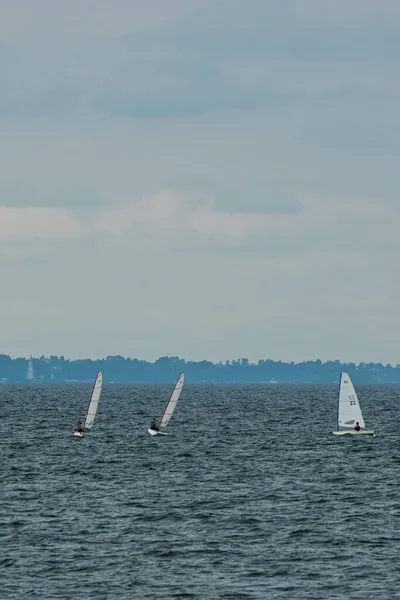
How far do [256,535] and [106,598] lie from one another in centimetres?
1480

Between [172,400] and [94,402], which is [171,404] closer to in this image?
[172,400]

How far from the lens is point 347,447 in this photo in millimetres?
107125

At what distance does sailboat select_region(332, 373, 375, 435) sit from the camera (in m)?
119

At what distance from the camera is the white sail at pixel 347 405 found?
119m

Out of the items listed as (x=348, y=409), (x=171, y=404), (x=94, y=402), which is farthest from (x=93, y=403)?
(x=348, y=409)

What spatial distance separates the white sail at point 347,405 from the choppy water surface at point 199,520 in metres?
8.40

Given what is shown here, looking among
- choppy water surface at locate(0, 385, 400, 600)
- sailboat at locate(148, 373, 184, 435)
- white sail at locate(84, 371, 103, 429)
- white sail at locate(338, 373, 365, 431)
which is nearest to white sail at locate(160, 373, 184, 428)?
sailboat at locate(148, 373, 184, 435)

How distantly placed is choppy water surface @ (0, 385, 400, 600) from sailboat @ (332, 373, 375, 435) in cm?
844

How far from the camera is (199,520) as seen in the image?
199 feet

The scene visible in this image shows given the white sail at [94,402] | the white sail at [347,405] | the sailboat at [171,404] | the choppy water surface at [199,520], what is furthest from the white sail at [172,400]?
the white sail at [347,405]

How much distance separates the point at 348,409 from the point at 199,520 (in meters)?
63.2

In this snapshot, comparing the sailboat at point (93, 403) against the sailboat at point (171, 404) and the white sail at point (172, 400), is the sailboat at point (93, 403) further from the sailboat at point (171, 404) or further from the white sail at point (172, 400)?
the white sail at point (172, 400)

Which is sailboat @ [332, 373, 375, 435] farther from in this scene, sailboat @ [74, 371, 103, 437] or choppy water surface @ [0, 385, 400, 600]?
sailboat @ [74, 371, 103, 437]

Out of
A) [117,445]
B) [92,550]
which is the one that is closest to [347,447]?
[117,445]
